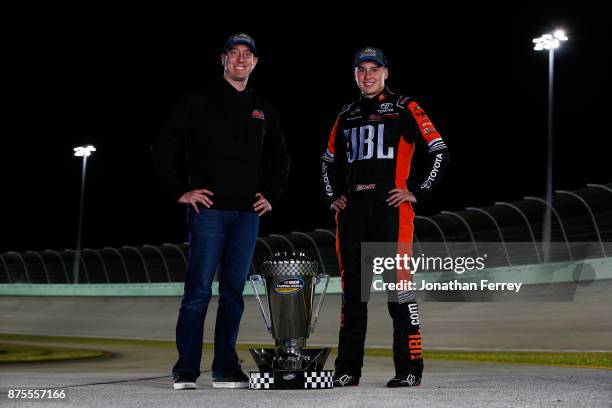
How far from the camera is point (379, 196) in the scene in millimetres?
5715

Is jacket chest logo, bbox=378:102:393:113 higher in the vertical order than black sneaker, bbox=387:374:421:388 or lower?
higher

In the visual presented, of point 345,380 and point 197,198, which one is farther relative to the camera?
point 345,380

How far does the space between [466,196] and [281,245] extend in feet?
118

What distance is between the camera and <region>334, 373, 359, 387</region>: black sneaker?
5.57m

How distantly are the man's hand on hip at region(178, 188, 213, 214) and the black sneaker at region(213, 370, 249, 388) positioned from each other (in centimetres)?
116

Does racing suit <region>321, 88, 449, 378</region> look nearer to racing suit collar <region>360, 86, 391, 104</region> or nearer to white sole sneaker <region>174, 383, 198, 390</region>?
racing suit collar <region>360, 86, 391, 104</region>

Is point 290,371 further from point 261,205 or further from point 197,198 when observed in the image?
point 197,198

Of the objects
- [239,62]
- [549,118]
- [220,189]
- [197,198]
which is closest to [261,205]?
[220,189]

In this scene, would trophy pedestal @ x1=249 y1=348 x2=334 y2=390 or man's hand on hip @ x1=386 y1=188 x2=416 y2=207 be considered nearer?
trophy pedestal @ x1=249 y1=348 x2=334 y2=390

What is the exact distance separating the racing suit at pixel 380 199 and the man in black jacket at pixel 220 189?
2.12ft

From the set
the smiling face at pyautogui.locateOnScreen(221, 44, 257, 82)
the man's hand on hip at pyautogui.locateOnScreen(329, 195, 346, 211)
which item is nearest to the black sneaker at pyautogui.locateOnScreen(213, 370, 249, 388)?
the man's hand on hip at pyautogui.locateOnScreen(329, 195, 346, 211)

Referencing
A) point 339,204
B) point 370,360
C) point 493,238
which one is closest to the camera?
point 339,204

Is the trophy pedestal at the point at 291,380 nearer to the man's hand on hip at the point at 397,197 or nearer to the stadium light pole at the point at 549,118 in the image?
the man's hand on hip at the point at 397,197

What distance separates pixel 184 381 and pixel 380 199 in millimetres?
1819
